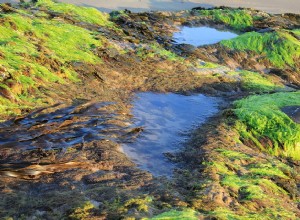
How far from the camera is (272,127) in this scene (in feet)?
22.5

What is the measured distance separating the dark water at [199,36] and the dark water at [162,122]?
18.8 feet

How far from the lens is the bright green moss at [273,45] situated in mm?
13508

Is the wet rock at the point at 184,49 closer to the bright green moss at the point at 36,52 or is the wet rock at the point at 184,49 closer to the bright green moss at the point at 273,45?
the bright green moss at the point at 273,45

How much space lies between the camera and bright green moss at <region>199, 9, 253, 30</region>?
17.7 meters

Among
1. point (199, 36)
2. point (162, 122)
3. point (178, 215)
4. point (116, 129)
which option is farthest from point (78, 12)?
point (178, 215)

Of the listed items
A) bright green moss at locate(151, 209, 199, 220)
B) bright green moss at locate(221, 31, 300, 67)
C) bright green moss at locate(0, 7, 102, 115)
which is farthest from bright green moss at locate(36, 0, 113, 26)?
bright green moss at locate(151, 209, 199, 220)

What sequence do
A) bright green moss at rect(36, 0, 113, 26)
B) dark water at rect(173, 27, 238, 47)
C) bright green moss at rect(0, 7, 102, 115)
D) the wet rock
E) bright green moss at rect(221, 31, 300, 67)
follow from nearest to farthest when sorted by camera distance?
bright green moss at rect(0, 7, 102, 115), the wet rock, bright green moss at rect(36, 0, 113, 26), bright green moss at rect(221, 31, 300, 67), dark water at rect(173, 27, 238, 47)

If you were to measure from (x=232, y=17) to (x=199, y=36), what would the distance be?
360cm

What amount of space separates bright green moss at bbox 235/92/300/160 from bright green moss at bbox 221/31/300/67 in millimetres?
6436

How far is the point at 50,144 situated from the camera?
5.07m

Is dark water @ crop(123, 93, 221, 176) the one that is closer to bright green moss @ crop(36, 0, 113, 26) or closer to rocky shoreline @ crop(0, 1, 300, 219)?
rocky shoreline @ crop(0, 1, 300, 219)

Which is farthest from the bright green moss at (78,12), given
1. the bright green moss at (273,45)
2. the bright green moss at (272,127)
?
the bright green moss at (272,127)

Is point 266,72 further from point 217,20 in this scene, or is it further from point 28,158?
point 28,158

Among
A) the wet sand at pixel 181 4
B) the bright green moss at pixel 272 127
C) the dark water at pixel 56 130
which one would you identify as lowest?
the bright green moss at pixel 272 127
